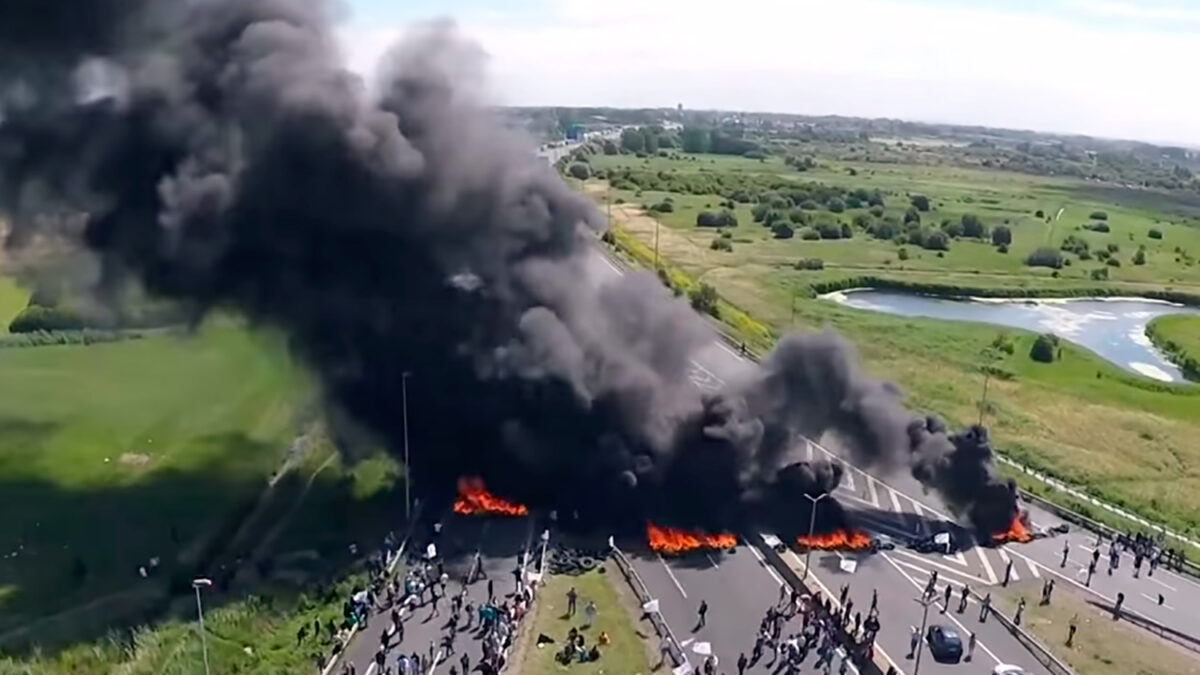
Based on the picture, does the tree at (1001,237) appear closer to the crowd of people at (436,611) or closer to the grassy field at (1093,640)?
the grassy field at (1093,640)

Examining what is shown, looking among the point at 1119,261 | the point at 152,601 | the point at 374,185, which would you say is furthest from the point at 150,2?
the point at 1119,261

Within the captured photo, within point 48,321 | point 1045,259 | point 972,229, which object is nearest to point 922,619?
point 48,321

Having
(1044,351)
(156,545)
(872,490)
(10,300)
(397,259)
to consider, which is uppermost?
(397,259)

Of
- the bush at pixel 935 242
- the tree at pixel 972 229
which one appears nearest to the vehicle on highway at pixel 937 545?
the bush at pixel 935 242

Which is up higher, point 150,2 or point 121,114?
point 150,2

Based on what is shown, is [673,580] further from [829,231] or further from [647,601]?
→ [829,231]

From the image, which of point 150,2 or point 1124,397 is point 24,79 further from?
point 1124,397
